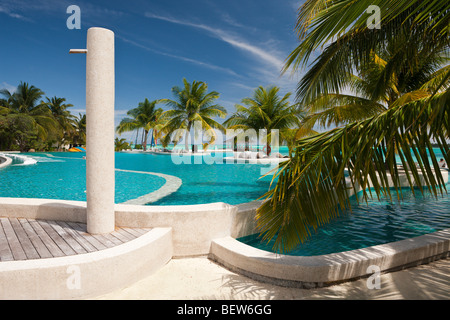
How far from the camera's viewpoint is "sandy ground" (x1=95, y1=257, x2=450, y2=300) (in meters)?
2.89

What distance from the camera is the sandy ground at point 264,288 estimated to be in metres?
2.89

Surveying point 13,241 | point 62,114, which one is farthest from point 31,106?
point 13,241

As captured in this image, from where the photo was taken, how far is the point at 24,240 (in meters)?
3.41

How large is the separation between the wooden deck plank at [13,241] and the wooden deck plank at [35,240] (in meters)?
0.15

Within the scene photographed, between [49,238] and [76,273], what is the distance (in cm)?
117

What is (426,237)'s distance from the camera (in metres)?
3.85

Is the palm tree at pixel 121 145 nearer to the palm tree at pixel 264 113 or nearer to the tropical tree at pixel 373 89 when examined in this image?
the palm tree at pixel 264 113

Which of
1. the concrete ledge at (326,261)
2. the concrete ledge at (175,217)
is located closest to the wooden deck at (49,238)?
the concrete ledge at (175,217)

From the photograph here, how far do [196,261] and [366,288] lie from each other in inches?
95.1

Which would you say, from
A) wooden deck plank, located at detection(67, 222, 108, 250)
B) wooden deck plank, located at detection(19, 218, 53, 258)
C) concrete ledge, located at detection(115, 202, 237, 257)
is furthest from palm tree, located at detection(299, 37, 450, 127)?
wooden deck plank, located at detection(19, 218, 53, 258)

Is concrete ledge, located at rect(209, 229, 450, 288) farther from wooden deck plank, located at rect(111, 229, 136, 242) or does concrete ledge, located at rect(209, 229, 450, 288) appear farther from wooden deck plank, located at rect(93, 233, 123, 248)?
wooden deck plank, located at rect(93, 233, 123, 248)

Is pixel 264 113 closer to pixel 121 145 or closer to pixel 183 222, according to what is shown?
pixel 183 222

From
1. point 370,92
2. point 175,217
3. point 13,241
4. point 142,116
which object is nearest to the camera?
point 13,241
